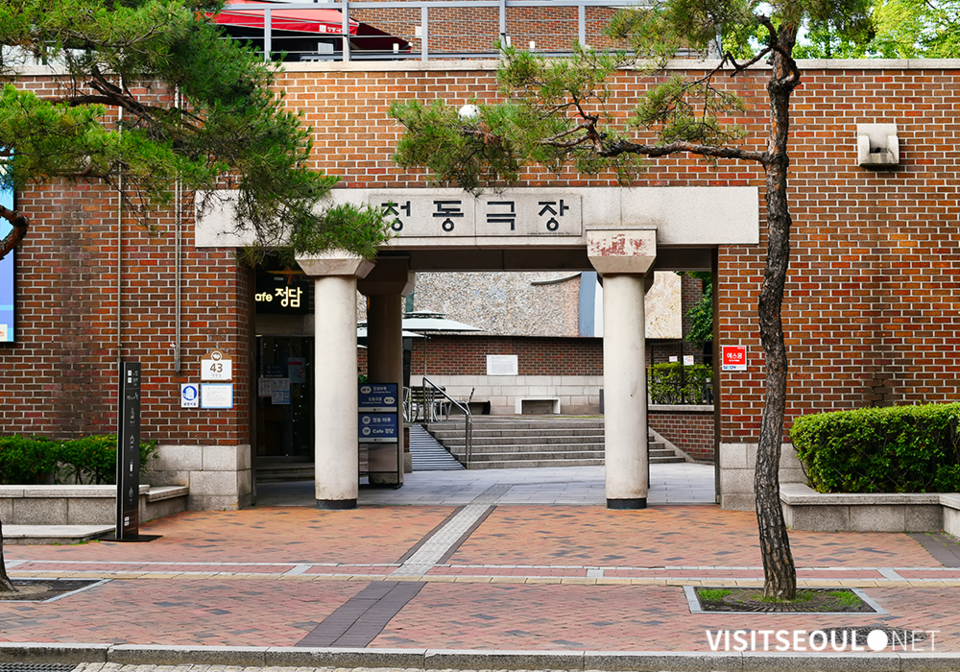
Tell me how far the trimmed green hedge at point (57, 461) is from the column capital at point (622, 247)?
658 cm

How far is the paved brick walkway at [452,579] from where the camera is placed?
274 inches

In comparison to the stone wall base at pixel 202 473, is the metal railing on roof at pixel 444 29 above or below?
above

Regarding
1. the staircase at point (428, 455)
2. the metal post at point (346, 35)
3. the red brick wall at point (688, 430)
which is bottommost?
the staircase at point (428, 455)

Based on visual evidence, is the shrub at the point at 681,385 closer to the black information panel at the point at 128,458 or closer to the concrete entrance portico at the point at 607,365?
the concrete entrance portico at the point at 607,365

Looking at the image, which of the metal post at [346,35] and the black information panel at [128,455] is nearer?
the black information panel at [128,455]

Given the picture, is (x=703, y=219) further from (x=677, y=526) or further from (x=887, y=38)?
(x=887, y=38)

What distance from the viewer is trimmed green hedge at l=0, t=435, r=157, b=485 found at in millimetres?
12891

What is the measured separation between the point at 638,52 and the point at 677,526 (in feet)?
19.0

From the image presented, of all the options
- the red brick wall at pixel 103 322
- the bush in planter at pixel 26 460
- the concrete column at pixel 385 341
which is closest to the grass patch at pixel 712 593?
the red brick wall at pixel 103 322

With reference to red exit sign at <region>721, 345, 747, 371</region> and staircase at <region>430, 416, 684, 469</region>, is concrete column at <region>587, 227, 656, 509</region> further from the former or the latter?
staircase at <region>430, 416, 684, 469</region>

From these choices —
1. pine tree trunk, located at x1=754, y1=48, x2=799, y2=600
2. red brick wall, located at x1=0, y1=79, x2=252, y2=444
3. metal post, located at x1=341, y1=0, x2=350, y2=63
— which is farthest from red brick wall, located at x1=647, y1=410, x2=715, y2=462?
pine tree trunk, located at x1=754, y1=48, x2=799, y2=600

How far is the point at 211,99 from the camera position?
923cm

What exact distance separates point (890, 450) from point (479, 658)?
712cm

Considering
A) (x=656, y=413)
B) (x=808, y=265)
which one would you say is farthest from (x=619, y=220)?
(x=656, y=413)
